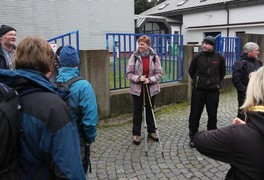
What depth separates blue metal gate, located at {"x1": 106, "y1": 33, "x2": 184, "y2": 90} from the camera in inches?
257

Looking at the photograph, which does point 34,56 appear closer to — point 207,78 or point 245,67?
point 207,78

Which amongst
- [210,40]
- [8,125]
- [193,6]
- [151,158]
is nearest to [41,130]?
[8,125]

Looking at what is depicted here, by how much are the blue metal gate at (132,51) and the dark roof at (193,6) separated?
18.1 meters

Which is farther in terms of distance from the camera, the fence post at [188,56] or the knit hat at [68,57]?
the fence post at [188,56]

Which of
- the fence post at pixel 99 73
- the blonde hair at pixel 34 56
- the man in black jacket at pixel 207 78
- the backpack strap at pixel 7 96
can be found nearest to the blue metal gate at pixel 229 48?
the fence post at pixel 99 73

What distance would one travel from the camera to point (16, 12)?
15.1m

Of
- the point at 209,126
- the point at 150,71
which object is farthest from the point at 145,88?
the point at 209,126

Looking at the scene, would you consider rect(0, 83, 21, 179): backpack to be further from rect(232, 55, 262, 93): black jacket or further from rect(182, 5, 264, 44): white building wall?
rect(182, 5, 264, 44): white building wall

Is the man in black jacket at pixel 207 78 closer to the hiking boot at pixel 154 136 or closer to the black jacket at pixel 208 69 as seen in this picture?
the black jacket at pixel 208 69

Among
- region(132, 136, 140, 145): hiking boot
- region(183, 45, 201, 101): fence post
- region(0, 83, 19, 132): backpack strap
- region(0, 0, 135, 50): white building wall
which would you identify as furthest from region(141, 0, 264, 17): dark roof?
region(0, 83, 19, 132): backpack strap

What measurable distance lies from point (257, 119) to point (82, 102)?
1677mm

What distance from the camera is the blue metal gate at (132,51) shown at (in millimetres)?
6527

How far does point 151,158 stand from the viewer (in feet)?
14.7

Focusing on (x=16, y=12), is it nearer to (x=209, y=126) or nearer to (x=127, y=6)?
(x=127, y=6)
